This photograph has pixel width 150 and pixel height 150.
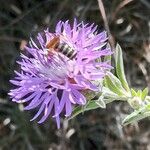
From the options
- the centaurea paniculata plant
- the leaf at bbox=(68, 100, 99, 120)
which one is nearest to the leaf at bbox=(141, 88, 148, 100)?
the centaurea paniculata plant

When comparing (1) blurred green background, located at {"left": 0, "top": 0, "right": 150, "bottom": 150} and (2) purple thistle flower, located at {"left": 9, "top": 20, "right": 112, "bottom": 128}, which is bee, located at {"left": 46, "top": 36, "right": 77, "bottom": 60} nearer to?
(2) purple thistle flower, located at {"left": 9, "top": 20, "right": 112, "bottom": 128}

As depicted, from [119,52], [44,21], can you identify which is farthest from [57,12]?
[119,52]

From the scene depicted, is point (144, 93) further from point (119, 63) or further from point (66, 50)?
point (66, 50)

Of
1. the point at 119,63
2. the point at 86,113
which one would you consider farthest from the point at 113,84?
the point at 86,113

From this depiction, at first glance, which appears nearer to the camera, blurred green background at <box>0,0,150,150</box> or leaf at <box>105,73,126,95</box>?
leaf at <box>105,73,126,95</box>

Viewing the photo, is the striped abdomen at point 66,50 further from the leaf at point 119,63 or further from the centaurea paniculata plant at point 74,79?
the leaf at point 119,63

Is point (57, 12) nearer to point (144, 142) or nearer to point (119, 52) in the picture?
point (144, 142)
